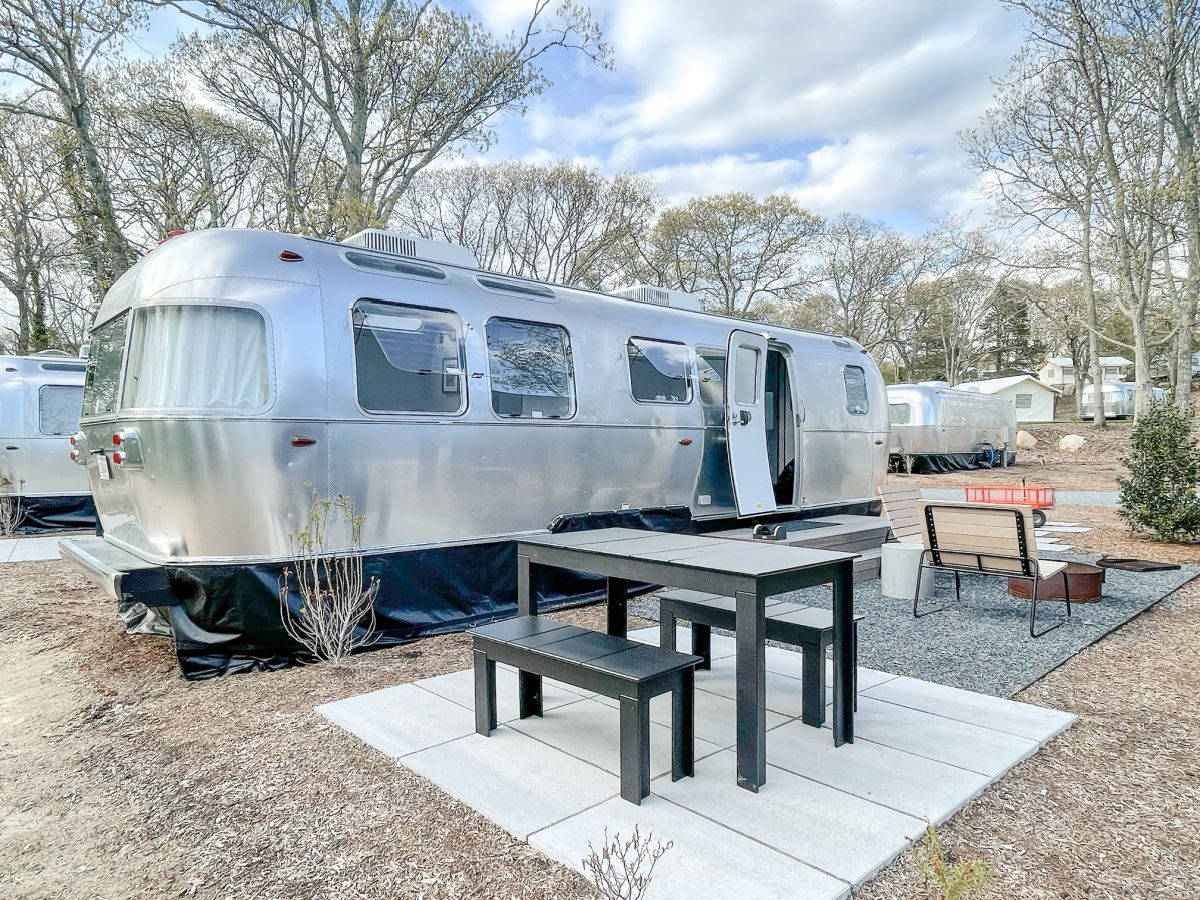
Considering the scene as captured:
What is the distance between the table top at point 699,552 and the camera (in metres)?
2.71

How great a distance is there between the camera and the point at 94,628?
544cm

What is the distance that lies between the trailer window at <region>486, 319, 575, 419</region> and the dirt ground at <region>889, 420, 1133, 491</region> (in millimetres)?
12369

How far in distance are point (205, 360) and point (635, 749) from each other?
3.27 m

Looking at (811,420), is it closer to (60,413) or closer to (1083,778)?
(1083,778)

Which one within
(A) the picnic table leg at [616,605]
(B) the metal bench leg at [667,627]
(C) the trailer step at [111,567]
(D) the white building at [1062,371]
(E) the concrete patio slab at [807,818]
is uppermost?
(D) the white building at [1062,371]

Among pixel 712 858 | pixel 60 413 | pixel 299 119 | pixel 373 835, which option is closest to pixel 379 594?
pixel 373 835

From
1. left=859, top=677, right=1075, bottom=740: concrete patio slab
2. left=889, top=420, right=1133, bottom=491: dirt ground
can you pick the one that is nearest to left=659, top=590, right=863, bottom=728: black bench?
left=859, top=677, right=1075, bottom=740: concrete patio slab

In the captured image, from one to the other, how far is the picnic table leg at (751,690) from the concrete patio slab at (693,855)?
29 centimetres

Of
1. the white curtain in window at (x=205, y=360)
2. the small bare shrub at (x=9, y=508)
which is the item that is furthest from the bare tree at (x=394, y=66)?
the white curtain in window at (x=205, y=360)

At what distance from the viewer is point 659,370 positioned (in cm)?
652

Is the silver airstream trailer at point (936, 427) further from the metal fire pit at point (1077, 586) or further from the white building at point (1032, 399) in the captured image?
the white building at point (1032, 399)

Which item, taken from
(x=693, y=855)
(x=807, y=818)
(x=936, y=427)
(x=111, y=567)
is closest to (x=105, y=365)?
(x=111, y=567)

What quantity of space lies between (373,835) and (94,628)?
14.1 ft

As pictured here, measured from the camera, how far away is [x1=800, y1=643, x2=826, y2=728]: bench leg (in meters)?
3.27
